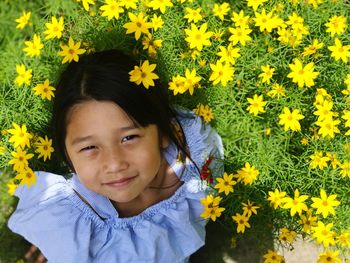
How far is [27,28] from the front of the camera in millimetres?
2008

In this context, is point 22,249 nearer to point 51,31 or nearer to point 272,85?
point 51,31

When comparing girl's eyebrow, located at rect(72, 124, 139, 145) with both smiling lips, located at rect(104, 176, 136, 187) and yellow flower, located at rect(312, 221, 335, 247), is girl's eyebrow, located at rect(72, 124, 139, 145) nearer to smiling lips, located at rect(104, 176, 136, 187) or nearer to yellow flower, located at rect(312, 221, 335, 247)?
smiling lips, located at rect(104, 176, 136, 187)

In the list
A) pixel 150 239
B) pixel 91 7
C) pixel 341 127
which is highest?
pixel 91 7

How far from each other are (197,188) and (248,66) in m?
0.48

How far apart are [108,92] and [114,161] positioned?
0.19 meters

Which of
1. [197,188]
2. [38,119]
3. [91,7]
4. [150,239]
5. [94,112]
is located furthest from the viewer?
[91,7]

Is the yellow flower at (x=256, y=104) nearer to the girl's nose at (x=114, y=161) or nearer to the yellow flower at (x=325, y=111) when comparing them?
the yellow flower at (x=325, y=111)

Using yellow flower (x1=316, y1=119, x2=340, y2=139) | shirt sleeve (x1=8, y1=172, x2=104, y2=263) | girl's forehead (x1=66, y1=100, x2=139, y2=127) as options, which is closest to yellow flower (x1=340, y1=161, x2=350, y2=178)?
yellow flower (x1=316, y1=119, x2=340, y2=139)

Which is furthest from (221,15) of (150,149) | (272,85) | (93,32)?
(150,149)

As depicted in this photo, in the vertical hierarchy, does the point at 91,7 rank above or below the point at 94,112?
above

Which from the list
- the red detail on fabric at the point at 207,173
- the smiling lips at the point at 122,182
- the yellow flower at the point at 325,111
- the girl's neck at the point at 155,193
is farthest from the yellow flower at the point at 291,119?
the smiling lips at the point at 122,182

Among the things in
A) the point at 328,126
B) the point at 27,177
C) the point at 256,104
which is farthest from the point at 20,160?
the point at 328,126

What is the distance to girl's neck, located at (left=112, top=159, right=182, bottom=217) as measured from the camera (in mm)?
1564

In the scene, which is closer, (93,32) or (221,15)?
(221,15)
